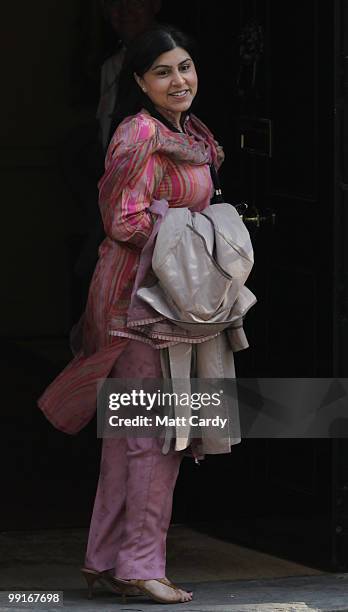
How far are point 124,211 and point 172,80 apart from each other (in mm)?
502

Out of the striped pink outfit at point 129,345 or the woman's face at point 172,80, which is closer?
the striped pink outfit at point 129,345

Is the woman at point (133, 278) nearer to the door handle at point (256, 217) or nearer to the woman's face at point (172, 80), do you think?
the woman's face at point (172, 80)

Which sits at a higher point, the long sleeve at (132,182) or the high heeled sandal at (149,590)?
the long sleeve at (132,182)

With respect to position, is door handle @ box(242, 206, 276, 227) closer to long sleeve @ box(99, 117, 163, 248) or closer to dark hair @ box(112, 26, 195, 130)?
dark hair @ box(112, 26, 195, 130)

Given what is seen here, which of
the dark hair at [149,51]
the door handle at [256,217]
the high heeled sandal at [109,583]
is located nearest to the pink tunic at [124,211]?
the dark hair at [149,51]

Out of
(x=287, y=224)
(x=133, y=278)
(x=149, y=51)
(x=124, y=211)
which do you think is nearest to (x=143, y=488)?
(x=133, y=278)

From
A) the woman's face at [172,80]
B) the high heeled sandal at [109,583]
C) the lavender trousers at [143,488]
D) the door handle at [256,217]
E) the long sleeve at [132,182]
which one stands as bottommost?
the high heeled sandal at [109,583]

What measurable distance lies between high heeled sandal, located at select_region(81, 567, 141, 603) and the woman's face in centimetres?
166

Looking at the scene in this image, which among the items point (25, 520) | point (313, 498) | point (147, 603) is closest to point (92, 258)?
point (25, 520)

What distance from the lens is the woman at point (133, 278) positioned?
600 centimetres

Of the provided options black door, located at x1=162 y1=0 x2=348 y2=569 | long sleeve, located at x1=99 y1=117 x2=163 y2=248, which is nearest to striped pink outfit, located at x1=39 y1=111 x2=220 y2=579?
long sleeve, located at x1=99 y1=117 x2=163 y2=248

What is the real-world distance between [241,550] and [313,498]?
48 centimetres

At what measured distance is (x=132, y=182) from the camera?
5.98 metres

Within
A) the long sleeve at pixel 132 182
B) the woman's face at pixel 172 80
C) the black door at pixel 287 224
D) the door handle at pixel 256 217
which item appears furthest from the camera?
the door handle at pixel 256 217
